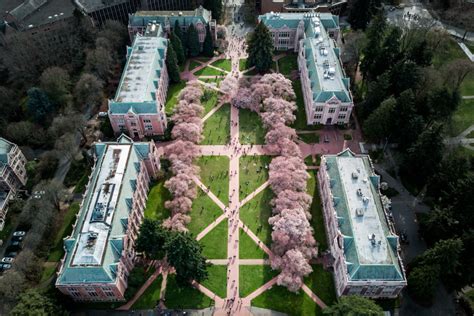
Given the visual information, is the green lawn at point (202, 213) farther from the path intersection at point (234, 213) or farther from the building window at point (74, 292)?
the building window at point (74, 292)

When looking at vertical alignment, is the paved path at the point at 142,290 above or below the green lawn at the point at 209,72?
below

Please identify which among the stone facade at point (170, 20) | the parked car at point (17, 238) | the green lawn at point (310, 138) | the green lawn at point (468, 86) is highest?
the stone facade at point (170, 20)

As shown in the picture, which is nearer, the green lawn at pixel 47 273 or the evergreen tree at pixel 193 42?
the green lawn at pixel 47 273

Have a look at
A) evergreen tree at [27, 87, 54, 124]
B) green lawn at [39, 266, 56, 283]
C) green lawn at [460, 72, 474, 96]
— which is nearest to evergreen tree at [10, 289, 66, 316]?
green lawn at [39, 266, 56, 283]

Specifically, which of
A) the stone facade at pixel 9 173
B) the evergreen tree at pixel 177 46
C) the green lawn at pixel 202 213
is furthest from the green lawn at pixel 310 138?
the stone facade at pixel 9 173

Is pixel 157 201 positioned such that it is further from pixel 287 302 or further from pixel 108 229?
pixel 287 302

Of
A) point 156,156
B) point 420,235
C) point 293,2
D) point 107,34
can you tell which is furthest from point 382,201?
point 107,34

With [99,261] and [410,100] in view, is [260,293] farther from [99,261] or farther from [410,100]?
[410,100]

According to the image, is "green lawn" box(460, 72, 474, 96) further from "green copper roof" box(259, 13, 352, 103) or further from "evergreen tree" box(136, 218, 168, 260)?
"evergreen tree" box(136, 218, 168, 260)
